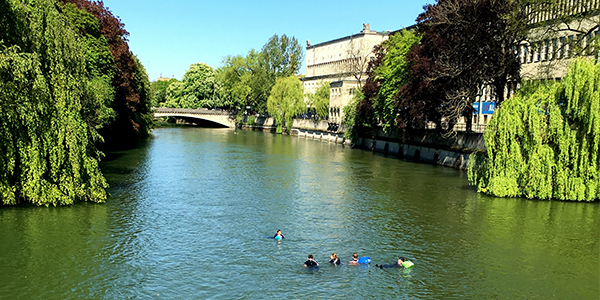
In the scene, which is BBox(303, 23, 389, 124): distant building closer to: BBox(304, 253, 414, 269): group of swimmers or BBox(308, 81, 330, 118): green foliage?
BBox(308, 81, 330, 118): green foliage

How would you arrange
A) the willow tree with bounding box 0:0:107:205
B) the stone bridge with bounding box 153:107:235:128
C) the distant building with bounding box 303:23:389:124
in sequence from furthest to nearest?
1. the stone bridge with bounding box 153:107:235:128
2. the distant building with bounding box 303:23:389:124
3. the willow tree with bounding box 0:0:107:205

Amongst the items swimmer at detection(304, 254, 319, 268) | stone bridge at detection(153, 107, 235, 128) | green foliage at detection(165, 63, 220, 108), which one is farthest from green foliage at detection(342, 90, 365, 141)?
green foliage at detection(165, 63, 220, 108)

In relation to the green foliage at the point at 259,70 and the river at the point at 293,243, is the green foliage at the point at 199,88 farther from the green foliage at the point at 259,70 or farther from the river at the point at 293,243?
the river at the point at 293,243

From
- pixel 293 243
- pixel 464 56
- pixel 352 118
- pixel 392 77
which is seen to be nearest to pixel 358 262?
pixel 293 243

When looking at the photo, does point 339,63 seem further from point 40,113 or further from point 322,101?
point 40,113

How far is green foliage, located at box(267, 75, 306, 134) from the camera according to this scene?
388ft

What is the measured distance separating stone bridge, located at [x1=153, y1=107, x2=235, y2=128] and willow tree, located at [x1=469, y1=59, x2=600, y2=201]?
10142 centimetres

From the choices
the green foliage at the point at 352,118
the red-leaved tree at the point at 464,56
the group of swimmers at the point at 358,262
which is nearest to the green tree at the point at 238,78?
the green foliage at the point at 352,118

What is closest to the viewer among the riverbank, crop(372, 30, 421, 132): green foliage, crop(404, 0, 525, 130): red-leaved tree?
crop(404, 0, 525, 130): red-leaved tree

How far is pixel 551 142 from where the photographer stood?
3556 centimetres

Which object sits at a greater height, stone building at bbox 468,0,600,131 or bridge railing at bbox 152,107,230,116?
stone building at bbox 468,0,600,131

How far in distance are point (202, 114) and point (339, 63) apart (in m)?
42.4

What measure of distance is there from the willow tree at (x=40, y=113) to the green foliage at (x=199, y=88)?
11958cm

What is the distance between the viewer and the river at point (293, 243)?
20047 mm
